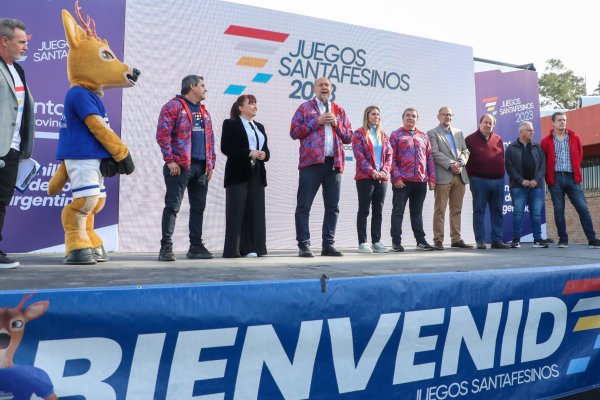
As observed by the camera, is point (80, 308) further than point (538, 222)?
No

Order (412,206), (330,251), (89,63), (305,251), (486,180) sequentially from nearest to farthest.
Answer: (89,63), (305,251), (330,251), (412,206), (486,180)

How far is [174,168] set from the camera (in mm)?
3551

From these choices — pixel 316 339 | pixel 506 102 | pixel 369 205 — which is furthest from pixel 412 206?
pixel 316 339

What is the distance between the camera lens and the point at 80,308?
4.81 ft

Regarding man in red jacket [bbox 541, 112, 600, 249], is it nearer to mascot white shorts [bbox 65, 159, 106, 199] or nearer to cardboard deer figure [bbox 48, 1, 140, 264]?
cardboard deer figure [bbox 48, 1, 140, 264]

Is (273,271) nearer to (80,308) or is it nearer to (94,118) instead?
(80,308)

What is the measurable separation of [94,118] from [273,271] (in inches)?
57.3

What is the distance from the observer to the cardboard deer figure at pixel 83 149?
9.95ft

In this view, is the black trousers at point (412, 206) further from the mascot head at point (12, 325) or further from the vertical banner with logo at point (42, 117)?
the mascot head at point (12, 325)

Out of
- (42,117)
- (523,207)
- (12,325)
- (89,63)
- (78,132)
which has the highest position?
(89,63)

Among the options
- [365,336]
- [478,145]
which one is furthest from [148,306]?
[478,145]

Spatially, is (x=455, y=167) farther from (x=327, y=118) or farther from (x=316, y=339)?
(x=316, y=339)

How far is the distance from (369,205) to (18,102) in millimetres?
2802

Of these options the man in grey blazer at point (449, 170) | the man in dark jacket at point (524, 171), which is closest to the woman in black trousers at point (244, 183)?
the man in grey blazer at point (449, 170)
